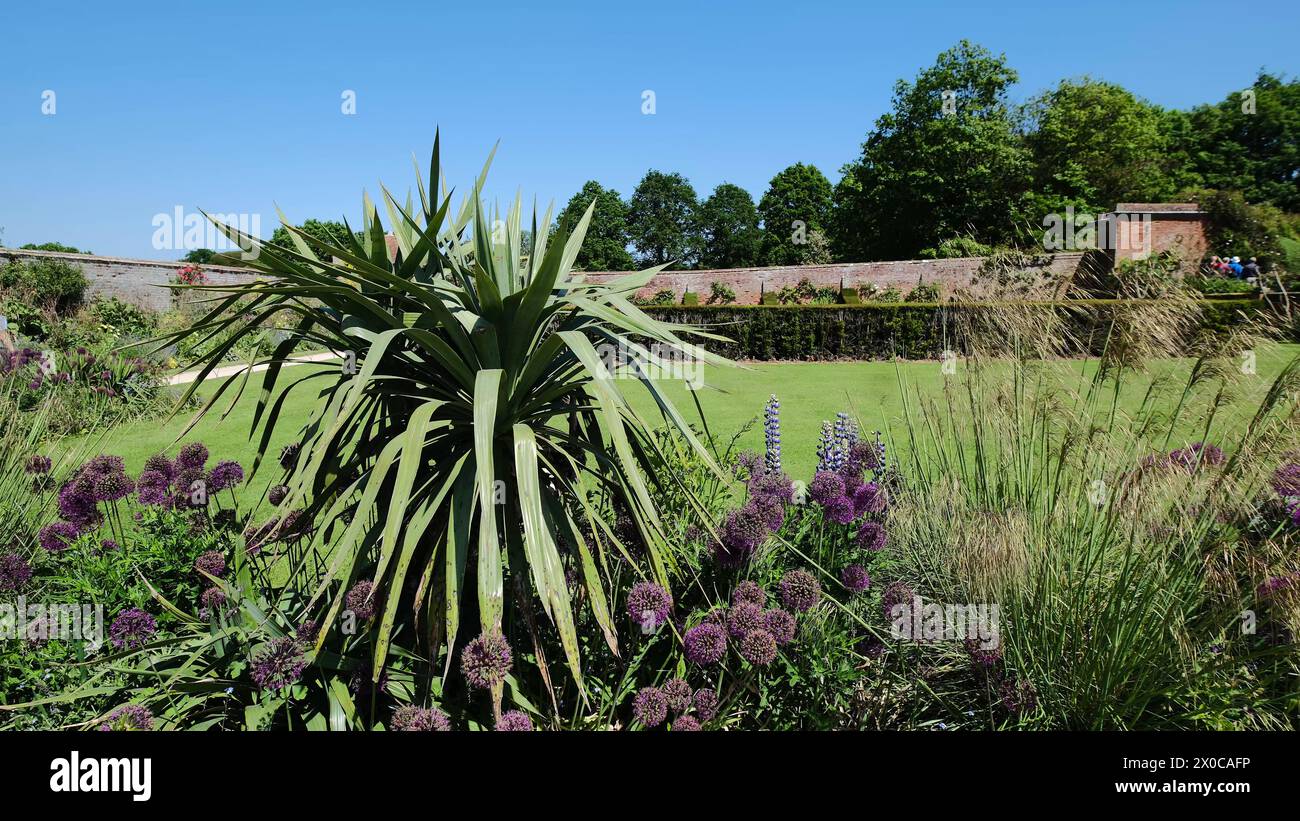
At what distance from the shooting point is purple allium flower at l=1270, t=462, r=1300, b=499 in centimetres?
248

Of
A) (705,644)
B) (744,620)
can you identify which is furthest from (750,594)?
(705,644)

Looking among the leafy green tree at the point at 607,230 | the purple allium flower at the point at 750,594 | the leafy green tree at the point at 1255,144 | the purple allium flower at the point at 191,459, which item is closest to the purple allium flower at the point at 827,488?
the purple allium flower at the point at 750,594

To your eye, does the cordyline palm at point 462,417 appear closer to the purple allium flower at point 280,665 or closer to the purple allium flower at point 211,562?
the purple allium flower at point 280,665

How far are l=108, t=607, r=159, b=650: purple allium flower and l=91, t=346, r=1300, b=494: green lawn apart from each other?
1.99 meters

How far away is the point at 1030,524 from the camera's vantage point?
2395 mm

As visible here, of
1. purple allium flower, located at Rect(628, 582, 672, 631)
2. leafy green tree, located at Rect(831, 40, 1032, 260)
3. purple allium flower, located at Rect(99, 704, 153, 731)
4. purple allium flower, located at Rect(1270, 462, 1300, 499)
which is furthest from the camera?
leafy green tree, located at Rect(831, 40, 1032, 260)

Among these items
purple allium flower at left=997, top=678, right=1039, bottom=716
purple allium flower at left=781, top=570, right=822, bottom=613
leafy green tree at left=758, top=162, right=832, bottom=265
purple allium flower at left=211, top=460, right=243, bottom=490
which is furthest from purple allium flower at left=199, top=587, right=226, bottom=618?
leafy green tree at left=758, top=162, right=832, bottom=265

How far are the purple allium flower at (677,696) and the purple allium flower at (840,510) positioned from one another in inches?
35.0

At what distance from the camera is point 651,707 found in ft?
6.19

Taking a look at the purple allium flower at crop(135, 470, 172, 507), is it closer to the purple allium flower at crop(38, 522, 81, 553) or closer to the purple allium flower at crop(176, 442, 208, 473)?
the purple allium flower at crop(176, 442, 208, 473)

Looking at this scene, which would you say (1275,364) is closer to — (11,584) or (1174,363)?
(1174,363)

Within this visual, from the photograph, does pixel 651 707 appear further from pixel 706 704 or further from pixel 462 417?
pixel 462 417

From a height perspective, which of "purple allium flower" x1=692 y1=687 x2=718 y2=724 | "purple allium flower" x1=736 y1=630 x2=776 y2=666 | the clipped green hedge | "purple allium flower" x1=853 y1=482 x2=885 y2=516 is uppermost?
the clipped green hedge

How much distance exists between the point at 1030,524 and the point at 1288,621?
2.28 ft
